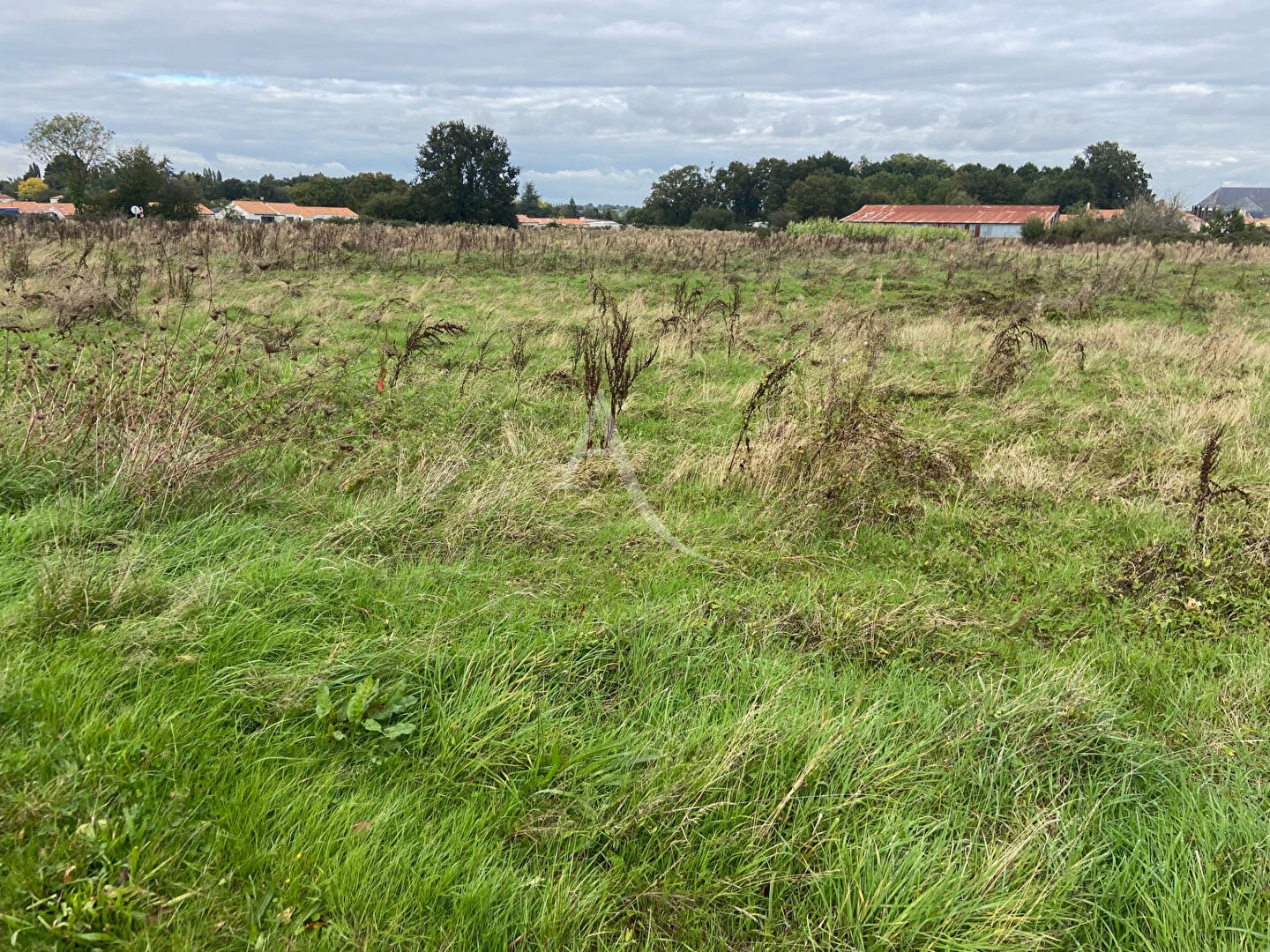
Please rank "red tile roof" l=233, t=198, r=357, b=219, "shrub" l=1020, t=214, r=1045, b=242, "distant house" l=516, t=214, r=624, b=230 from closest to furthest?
"shrub" l=1020, t=214, r=1045, b=242 < "distant house" l=516, t=214, r=624, b=230 < "red tile roof" l=233, t=198, r=357, b=219

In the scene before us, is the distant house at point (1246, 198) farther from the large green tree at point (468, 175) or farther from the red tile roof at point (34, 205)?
the red tile roof at point (34, 205)

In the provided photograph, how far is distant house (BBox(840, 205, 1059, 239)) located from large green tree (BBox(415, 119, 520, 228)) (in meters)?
23.8

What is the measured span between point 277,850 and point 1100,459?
5860mm

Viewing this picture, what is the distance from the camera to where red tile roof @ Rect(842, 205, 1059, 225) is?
181 feet

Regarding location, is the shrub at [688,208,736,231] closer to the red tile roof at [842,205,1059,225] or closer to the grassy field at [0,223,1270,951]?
the red tile roof at [842,205,1059,225]

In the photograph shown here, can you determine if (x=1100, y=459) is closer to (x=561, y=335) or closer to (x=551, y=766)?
(x=551, y=766)

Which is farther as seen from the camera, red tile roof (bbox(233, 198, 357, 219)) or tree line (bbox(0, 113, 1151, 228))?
red tile roof (bbox(233, 198, 357, 219))

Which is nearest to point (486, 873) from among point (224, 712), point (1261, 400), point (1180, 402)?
point (224, 712)

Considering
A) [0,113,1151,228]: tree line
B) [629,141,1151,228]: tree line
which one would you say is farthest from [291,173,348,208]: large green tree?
[629,141,1151,228]: tree line

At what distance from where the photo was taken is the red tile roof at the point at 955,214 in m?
55.1

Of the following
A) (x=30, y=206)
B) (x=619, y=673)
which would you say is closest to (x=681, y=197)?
(x=30, y=206)

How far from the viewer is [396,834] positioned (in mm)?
2088

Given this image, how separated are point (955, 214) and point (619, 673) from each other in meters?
62.2

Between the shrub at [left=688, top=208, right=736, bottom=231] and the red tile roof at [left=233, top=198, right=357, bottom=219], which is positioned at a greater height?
the red tile roof at [left=233, top=198, right=357, bottom=219]
